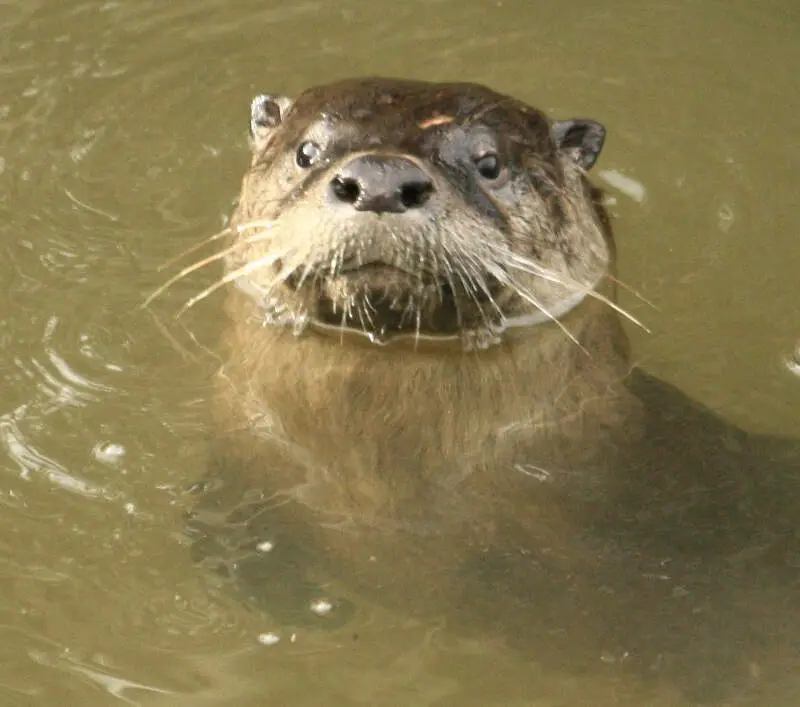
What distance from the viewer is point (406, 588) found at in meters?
3.86

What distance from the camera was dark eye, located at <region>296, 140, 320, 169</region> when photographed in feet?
13.2

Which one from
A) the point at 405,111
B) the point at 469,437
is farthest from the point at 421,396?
the point at 405,111

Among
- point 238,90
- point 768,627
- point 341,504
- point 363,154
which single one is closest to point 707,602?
point 768,627

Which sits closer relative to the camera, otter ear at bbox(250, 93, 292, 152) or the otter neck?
the otter neck

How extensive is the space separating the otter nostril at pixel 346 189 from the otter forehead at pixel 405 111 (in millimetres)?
264

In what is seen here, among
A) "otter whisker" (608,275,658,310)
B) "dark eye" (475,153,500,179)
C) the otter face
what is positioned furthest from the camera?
"otter whisker" (608,275,658,310)

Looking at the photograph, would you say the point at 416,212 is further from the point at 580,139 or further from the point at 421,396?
the point at 580,139

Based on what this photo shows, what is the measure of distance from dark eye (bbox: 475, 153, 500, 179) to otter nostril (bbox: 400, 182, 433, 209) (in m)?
0.42

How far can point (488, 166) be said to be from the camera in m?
4.08

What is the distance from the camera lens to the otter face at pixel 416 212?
3.65m

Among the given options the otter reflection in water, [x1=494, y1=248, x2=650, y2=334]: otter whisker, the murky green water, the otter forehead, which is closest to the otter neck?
the otter reflection in water

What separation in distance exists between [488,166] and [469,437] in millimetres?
694

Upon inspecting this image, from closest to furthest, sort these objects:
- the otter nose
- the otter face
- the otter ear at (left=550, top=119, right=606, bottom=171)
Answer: the otter nose < the otter face < the otter ear at (left=550, top=119, right=606, bottom=171)

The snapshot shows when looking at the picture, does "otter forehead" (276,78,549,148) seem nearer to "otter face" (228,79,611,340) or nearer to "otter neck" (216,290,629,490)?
"otter face" (228,79,611,340)
